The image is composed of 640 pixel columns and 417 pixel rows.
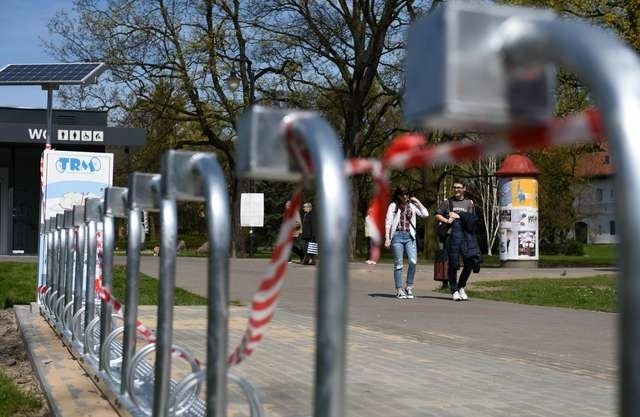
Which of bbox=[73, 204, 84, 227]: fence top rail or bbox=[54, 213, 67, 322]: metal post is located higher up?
bbox=[73, 204, 84, 227]: fence top rail

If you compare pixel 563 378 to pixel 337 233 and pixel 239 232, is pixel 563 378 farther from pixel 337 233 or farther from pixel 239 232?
pixel 239 232

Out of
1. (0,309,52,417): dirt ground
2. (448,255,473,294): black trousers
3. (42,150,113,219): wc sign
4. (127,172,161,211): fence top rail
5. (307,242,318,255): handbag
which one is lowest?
(0,309,52,417): dirt ground

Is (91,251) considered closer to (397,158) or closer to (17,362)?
(17,362)

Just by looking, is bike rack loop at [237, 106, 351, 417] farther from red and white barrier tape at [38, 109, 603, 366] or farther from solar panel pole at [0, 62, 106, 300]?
solar panel pole at [0, 62, 106, 300]

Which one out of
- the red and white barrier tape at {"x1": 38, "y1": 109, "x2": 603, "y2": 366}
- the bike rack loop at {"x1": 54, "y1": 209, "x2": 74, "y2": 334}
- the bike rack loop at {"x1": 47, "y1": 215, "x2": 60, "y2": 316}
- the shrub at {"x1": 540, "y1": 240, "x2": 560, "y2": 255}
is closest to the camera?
the red and white barrier tape at {"x1": 38, "y1": 109, "x2": 603, "y2": 366}

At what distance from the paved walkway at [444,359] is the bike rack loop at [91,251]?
115cm

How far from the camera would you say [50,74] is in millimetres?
13617

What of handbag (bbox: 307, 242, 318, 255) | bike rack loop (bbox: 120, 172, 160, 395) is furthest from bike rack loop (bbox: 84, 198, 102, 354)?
handbag (bbox: 307, 242, 318, 255)

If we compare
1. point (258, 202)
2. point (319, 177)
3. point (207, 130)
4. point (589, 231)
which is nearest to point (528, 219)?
point (258, 202)

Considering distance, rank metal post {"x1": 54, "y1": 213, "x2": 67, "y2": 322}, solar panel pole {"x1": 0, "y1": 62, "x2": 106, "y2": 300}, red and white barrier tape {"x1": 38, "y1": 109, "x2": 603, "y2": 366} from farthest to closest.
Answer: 1. solar panel pole {"x1": 0, "y1": 62, "x2": 106, "y2": 300}
2. metal post {"x1": 54, "y1": 213, "x2": 67, "y2": 322}
3. red and white barrier tape {"x1": 38, "y1": 109, "x2": 603, "y2": 366}

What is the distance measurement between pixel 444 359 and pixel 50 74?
25.9ft

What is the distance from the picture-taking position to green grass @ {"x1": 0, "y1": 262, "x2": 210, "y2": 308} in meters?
13.7

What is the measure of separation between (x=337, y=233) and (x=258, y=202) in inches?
1305

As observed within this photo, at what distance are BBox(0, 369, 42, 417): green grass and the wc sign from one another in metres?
5.17
